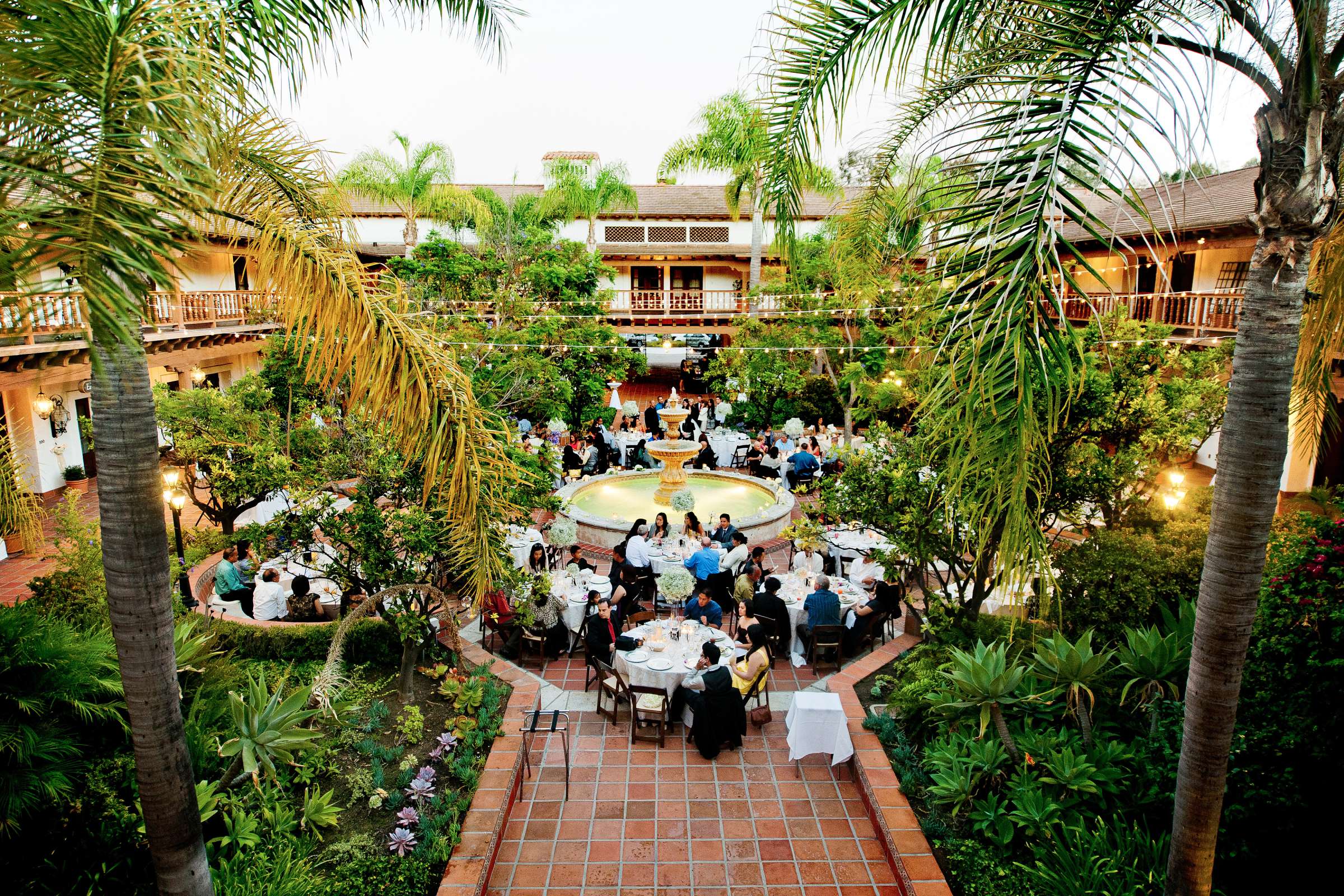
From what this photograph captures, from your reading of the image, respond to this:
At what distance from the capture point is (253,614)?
33.8ft

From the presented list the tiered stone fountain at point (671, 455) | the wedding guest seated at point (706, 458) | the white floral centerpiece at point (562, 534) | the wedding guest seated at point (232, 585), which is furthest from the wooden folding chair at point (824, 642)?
the wedding guest seated at point (706, 458)

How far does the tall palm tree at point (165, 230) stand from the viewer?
2.52 meters

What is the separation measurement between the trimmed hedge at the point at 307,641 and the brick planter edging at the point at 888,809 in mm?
5097

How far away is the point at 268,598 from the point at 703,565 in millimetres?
5788

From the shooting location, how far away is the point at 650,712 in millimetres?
7992

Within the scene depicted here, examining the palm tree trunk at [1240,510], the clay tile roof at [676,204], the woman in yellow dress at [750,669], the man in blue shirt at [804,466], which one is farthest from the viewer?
the clay tile roof at [676,204]

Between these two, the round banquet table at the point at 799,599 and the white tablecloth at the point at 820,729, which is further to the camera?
the round banquet table at the point at 799,599

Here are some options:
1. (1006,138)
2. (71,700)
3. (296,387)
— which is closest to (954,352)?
(1006,138)

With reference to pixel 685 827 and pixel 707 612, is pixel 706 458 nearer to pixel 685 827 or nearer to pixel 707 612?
pixel 707 612

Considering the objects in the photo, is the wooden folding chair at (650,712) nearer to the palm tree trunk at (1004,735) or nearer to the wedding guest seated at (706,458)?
the palm tree trunk at (1004,735)

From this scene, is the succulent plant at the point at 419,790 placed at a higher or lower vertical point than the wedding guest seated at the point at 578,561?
lower

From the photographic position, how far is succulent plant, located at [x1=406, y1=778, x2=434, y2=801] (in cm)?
663

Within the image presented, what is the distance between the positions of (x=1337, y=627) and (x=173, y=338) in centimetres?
2052

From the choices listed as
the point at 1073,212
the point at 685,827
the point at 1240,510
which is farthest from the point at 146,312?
the point at 685,827
